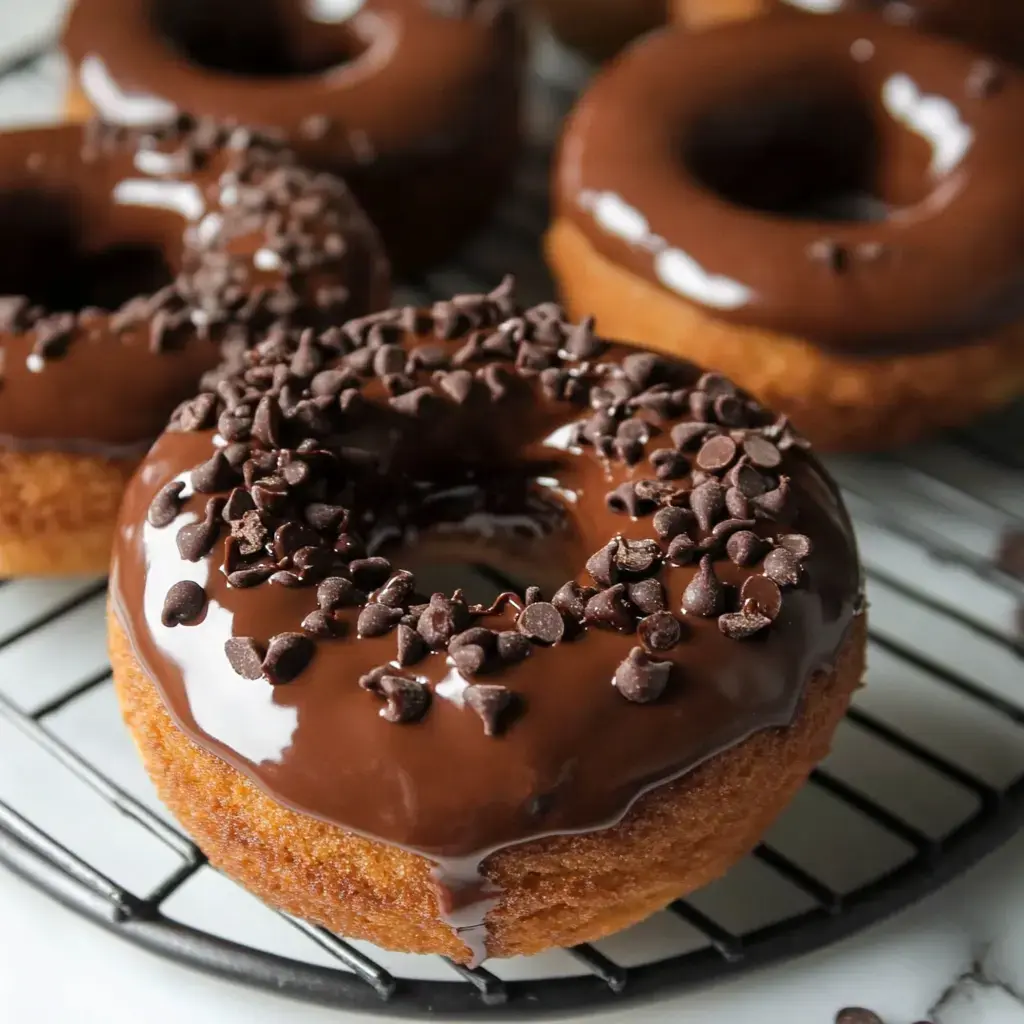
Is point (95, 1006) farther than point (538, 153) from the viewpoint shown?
No

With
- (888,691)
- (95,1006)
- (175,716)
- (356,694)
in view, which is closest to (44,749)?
(95,1006)

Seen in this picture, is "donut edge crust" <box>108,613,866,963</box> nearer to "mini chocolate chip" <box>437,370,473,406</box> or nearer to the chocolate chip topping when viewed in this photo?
the chocolate chip topping

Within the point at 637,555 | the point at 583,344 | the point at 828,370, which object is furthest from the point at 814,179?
the point at 637,555

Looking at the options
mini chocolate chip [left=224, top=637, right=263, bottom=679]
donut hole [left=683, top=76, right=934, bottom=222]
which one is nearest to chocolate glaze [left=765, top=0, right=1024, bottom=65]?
donut hole [left=683, top=76, right=934, bottom=222]

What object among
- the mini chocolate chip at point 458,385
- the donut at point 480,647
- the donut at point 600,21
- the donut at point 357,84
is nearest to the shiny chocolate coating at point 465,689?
the donut at point 480,647

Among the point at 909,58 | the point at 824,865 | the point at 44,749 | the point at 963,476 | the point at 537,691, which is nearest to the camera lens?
the point at 537,691

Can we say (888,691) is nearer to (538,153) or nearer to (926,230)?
(926,230)

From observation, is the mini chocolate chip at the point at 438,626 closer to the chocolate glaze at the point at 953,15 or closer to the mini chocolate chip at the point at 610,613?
the mini chocolate chip at the point at 610,613
